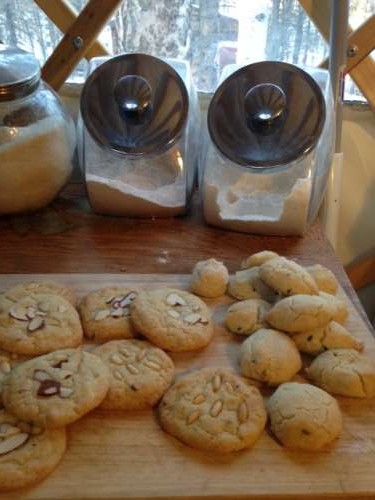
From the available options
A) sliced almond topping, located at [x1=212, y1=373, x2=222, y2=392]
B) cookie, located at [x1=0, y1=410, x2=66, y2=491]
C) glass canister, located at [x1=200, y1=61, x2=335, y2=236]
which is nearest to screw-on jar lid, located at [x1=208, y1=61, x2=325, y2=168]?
glass canister, located at [x1=200, y1=61, x2=335, y2=236]

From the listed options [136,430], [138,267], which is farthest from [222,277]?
[136,430]

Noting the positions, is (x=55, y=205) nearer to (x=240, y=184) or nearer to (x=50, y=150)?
(x=50, y=150)

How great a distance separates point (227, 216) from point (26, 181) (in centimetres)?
27

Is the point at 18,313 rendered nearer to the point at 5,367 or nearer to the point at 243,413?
the point at 5,367

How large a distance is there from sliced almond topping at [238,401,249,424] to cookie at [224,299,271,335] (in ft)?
0.39

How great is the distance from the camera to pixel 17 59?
86 cm

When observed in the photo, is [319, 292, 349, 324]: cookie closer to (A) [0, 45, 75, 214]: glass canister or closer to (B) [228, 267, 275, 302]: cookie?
(B) [228, 267, 275, 302]: cookie

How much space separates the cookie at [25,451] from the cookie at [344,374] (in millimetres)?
251

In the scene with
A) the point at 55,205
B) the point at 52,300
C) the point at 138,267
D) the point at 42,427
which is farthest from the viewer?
the point at 55,205

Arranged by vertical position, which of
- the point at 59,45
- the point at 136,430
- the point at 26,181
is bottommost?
the point at 136,430

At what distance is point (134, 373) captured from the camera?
0.63 metres

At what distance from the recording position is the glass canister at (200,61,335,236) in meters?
0.86

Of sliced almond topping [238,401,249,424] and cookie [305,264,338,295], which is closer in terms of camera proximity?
sliced almond topping [238,401,249,424]

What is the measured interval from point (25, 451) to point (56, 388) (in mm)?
60
